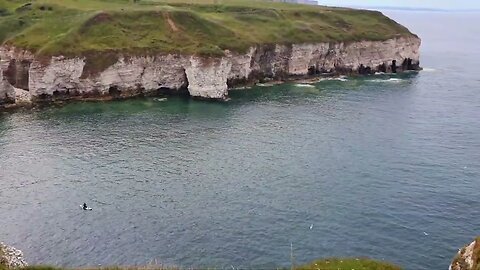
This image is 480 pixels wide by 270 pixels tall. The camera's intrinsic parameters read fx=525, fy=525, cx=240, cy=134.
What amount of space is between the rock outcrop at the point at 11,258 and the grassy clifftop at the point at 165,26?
73.0 meters

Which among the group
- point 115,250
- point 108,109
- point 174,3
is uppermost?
point 174,3

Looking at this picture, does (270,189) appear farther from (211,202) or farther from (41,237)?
(41,237)

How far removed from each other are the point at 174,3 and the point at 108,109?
231ft

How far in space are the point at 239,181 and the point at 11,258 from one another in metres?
32.8

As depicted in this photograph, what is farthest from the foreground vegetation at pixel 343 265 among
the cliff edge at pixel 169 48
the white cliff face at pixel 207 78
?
the cliff edge at pixel 169 48

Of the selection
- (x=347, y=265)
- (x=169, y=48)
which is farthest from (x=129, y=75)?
(x=347, y=265)

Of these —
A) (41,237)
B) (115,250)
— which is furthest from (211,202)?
(41,237)

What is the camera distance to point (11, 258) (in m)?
45.7

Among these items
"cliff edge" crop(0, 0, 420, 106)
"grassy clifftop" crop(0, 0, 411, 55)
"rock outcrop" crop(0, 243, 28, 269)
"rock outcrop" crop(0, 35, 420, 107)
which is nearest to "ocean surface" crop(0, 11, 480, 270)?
"rock outcrop" crop(0, 243, 28, 269)

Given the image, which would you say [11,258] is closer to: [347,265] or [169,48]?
[347,265]

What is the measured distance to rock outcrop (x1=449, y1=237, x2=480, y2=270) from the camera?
125 ft

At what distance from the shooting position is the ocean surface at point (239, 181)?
5453 centimetres

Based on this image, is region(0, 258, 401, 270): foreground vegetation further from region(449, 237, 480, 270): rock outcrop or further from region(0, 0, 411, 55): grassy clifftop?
region(0, 0, 411, 55): grassy clifftop

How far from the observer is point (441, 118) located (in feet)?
339
